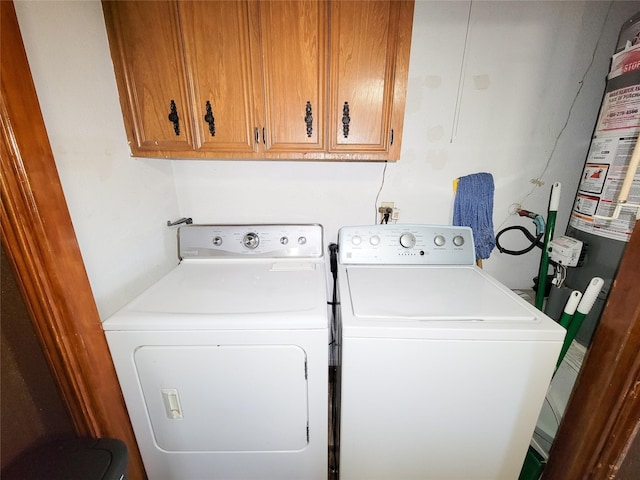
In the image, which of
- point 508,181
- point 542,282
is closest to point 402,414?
point 542,282

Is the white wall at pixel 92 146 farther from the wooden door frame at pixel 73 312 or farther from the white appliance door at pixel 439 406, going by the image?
the white appliance door at pixel 439 406

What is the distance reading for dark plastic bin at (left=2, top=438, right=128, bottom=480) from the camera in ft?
2.27

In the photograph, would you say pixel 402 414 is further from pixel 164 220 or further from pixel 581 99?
pixel 581 99

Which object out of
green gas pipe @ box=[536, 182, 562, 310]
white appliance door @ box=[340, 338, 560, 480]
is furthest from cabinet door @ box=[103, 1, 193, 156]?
green gas pipe @ box=[536, 182, 562, 310]

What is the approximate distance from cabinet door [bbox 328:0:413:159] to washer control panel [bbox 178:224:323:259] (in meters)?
0.50

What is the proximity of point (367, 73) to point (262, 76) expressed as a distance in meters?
0.47

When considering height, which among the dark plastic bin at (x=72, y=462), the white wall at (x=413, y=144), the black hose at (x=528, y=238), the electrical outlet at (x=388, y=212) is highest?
the white wall at (x=413, y=144)

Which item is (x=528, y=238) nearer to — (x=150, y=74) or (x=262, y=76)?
(x=262, y=76)

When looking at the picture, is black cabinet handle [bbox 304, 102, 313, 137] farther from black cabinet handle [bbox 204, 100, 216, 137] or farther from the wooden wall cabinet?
black cabinet handle [bbox 204, 100, 216, 137]

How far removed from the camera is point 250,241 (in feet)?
4.52

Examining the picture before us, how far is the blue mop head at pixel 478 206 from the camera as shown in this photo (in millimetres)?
1466

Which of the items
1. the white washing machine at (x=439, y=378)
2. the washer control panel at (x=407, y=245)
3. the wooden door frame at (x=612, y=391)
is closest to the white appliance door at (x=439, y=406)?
the white washing machine at (x=439, y=378)

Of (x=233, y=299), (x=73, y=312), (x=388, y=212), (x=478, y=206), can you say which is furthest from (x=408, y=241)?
(x=73, y=312)

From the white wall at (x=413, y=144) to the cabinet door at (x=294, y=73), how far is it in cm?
39
